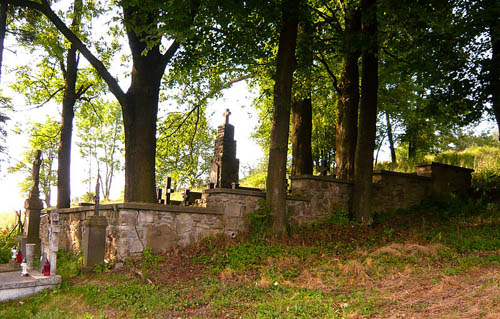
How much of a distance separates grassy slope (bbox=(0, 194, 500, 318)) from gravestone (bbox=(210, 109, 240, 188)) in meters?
3.39

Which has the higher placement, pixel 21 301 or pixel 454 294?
pixel 454 294

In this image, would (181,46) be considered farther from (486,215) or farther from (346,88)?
(486,215)

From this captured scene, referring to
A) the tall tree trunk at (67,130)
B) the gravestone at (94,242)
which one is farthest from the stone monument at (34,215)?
the gravestone at (94,242)

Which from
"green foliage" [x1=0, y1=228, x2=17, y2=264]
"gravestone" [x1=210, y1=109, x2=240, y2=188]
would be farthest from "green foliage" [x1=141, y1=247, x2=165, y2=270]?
"green foliage" [x1=0, y1=228, x2=17, y2=264]

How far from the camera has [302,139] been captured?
15.3 metres

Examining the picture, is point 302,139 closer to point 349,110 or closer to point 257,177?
point 349,110

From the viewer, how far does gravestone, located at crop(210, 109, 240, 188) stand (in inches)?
512

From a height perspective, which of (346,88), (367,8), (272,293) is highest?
(367,8)

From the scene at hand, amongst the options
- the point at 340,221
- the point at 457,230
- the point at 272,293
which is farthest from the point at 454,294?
the point at 340,221

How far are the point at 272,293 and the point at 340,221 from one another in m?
5.43

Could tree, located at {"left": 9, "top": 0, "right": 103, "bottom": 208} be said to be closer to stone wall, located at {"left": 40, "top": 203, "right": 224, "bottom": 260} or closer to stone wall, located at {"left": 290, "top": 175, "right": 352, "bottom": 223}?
stone wall, located at {"left": 40, "top": 203, "right": 224, "bottom": 260}

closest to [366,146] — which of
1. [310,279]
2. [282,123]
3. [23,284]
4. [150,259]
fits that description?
[282,123]

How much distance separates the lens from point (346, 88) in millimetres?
13766

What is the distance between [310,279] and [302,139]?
8733mm
